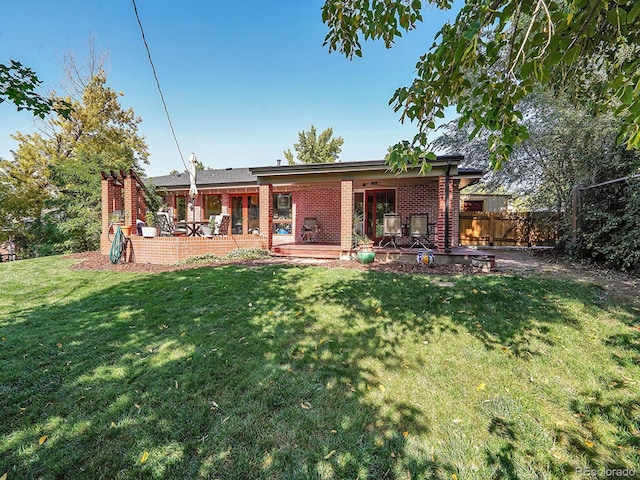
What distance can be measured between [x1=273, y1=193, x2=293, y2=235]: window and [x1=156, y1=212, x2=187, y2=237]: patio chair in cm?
494

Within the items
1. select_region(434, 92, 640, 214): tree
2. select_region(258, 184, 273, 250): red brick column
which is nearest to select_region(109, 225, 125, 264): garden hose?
select_region(258, 184, 273, 250): red brick column

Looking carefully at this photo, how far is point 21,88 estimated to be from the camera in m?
3.41

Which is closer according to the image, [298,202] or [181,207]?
[298,202]

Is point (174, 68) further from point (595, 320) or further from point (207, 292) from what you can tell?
point (595, 320)

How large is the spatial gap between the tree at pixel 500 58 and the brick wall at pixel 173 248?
740cm

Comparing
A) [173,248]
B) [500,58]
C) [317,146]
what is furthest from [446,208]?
[317,146]

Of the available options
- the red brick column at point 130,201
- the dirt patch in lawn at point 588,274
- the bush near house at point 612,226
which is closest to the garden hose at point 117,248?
the red brick column at point 130,201

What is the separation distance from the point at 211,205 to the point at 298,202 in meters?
5.05

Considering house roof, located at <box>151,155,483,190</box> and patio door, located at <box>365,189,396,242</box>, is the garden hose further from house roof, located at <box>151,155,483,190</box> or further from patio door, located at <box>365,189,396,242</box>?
patio door, located at <box>365,189,396,242</box>

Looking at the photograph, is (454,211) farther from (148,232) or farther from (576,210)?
(148,232)

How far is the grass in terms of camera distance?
76.4 inches

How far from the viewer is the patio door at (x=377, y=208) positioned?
1222cm

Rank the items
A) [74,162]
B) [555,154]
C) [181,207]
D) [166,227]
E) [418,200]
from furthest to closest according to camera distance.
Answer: [181,207] < [74,162] < [418,200] < [166,227] < [555,154]

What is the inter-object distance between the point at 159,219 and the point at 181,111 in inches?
175
